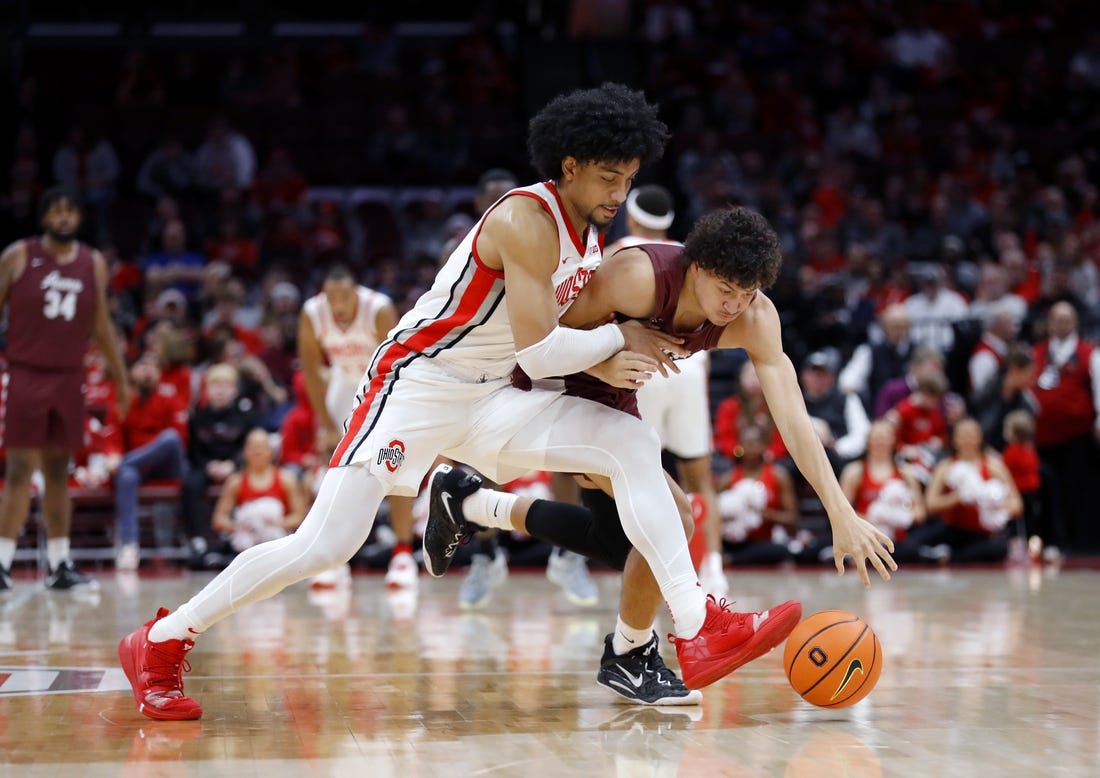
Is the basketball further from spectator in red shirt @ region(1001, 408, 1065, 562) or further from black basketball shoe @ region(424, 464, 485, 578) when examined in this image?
spectator in red shirt @ region(1001, 408, 1065, 562)

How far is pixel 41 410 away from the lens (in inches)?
278

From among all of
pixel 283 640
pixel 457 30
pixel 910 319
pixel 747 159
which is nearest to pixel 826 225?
pixel 747 159

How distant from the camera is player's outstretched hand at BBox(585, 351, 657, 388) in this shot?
3.74m

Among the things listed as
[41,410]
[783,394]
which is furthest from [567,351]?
[41,410]

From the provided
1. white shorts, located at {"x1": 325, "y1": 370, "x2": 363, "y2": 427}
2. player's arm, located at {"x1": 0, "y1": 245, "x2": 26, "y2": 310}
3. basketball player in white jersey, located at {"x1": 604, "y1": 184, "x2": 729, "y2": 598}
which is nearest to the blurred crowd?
white shorts, located at {"x1": 325, "y1": 370, "x2": 363, "y2": 427}

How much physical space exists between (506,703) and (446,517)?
2.38ft

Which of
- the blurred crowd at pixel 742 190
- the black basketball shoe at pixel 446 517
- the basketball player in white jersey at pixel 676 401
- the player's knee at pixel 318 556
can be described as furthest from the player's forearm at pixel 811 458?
the blurred crowd at pixel 742 190

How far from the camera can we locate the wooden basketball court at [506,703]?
3.13 metres

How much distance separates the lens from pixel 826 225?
12969mm

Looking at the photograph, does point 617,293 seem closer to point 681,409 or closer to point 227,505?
point 681,409

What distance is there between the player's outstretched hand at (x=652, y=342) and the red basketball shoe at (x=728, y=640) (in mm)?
668

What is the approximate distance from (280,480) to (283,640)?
3.52 m

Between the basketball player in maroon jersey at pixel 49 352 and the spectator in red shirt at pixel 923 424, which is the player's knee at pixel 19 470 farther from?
the spectator in red shirt at pixel 923 424

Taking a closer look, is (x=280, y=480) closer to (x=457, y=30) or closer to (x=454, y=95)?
(x=454, y=95)
